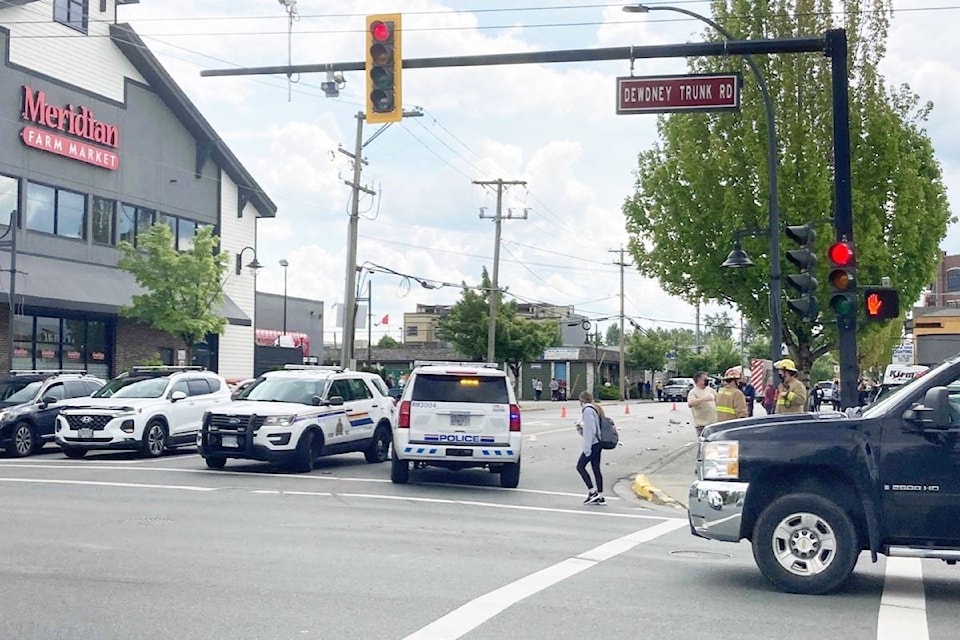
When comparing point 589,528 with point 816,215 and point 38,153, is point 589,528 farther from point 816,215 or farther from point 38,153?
point 38,153

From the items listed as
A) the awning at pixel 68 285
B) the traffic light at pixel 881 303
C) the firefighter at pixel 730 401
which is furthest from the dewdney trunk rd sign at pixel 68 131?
the traffic light at pixel 881 303

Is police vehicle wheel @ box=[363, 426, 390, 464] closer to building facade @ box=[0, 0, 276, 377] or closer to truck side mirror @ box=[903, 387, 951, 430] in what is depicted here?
building facade @ box=[0, 0, 276, 377]

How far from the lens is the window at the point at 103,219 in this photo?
3700cm

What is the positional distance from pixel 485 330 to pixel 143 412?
3854 cm

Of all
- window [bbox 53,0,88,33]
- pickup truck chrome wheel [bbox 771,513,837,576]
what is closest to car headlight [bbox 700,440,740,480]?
pickup truck chrome wheel [bbox 771,513,837,576]

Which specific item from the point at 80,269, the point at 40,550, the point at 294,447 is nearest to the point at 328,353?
the point at 80,269

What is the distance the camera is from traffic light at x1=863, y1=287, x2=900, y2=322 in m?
13.5

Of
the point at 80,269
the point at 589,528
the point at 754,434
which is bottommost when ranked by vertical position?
the point at 589,528

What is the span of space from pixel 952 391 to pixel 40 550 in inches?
314

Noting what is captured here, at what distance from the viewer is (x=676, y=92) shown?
14.2m

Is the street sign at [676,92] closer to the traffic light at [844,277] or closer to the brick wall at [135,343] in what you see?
the traffic light at [844,277]

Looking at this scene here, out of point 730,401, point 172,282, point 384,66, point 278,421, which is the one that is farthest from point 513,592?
point 172,282

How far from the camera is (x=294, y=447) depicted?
18.5m

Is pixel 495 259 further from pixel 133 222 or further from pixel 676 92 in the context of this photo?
pixel 676 92
